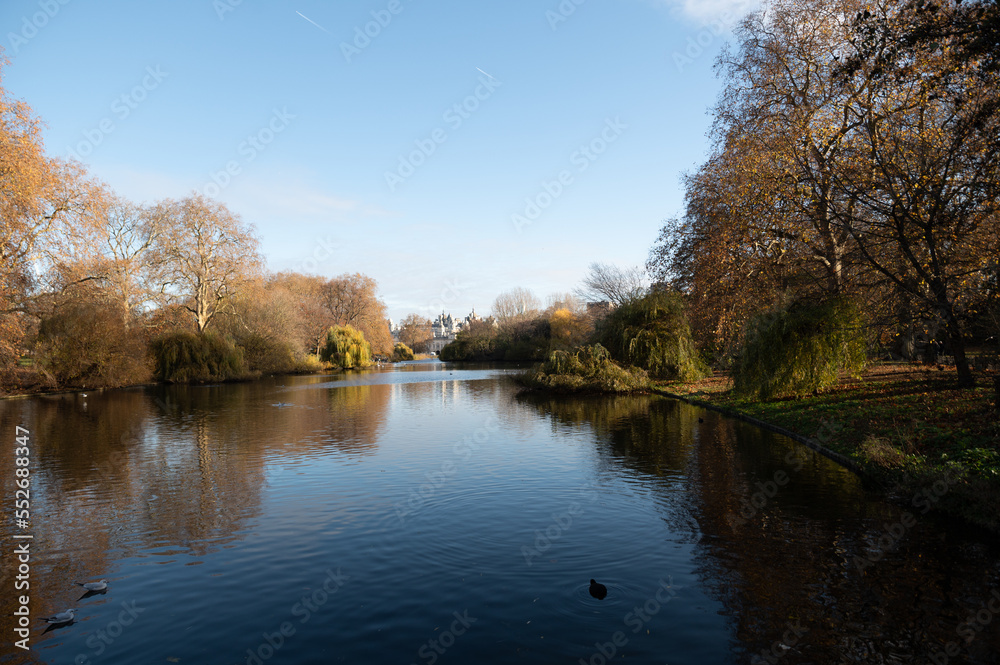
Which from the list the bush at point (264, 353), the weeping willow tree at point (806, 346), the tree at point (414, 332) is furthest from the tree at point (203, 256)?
the tree at point (414, 332)

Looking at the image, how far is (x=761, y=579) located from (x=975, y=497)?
386cm

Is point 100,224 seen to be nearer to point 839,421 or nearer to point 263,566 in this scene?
point 263,566

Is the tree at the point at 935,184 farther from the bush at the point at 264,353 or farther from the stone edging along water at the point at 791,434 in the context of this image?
the bush at the point at 264,353

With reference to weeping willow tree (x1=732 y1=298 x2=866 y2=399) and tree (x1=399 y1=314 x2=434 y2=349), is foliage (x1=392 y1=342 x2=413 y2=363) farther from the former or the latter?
weeping willow tree (x1=732 y1=298 x2=866 y2=399)

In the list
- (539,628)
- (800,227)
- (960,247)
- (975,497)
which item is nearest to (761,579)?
(539,628)

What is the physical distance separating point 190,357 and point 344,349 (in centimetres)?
1847

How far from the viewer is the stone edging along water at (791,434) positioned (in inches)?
426

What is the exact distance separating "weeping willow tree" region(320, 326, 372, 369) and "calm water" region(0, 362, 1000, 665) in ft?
147

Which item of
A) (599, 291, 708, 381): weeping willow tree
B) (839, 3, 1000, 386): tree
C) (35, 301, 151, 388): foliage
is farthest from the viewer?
(35, 301, 151, 388): foliage

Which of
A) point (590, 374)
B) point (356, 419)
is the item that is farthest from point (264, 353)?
point (590, 374)

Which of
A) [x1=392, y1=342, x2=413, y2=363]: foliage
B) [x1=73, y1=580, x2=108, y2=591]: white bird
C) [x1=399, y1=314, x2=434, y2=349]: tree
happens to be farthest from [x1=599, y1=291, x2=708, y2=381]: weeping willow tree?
[x1=399, y1=314, x2=434, y2=349]: tree

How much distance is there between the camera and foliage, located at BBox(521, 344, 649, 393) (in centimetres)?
2697

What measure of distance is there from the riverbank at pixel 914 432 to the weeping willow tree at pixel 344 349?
46.7 m

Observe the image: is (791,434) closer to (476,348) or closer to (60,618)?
(60,618)
